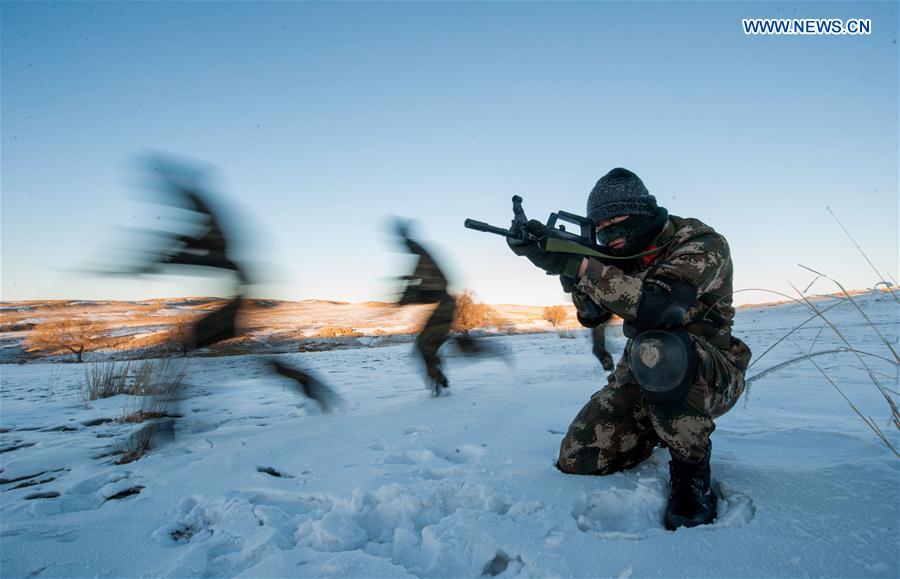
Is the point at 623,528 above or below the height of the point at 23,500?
above

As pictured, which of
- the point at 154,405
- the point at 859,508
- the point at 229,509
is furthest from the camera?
the point at 154,405

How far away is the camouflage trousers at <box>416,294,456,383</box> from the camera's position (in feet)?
13.4

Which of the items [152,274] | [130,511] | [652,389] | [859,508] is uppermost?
[152,274]

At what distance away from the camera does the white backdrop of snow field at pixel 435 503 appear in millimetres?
1106

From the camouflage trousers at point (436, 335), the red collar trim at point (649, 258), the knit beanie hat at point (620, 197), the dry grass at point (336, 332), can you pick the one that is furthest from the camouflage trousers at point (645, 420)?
the dry grass at point (336, 332)

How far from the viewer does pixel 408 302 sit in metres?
4.39

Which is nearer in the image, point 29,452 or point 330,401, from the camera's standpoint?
point 29,452

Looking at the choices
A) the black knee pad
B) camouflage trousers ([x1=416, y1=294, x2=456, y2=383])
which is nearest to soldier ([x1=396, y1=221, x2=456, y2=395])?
camouflage trousers ([x1=416, y1=294, x2=456, y2=383])

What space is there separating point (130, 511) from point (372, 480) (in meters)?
0.88

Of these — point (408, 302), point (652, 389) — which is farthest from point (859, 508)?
point (408, 302)

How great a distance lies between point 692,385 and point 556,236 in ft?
2.73

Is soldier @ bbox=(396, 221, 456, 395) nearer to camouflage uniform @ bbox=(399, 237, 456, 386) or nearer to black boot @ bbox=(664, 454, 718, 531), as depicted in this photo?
camouflage uniform @ bbox=(399, 237, 456, 386)

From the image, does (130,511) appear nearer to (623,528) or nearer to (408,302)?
(623,528)

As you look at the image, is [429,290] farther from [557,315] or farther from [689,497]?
[557,315]
